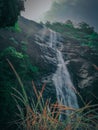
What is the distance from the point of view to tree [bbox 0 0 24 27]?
862cm

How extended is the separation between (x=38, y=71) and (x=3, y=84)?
21.4 ft

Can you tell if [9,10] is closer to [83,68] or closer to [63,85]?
[63,85]

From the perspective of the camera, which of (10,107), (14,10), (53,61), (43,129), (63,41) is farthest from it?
(63,41)

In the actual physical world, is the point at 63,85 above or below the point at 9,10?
below

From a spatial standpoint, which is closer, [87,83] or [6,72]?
[6,72]

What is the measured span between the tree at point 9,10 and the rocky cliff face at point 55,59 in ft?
16.7

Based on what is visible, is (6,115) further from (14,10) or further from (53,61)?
(53,61)

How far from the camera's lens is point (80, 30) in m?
37.4

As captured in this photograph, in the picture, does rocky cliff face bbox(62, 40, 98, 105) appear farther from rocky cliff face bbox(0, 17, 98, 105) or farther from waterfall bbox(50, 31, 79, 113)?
waterfall bbox(50, 31, 79, 113)

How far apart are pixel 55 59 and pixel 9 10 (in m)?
11.3

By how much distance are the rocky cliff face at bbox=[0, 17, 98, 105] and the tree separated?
16.7 feet

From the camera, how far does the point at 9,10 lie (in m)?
8.94

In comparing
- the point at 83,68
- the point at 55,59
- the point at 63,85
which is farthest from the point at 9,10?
the point at 83,68

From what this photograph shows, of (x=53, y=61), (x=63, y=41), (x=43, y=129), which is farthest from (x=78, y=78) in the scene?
(x=43, y=129)
